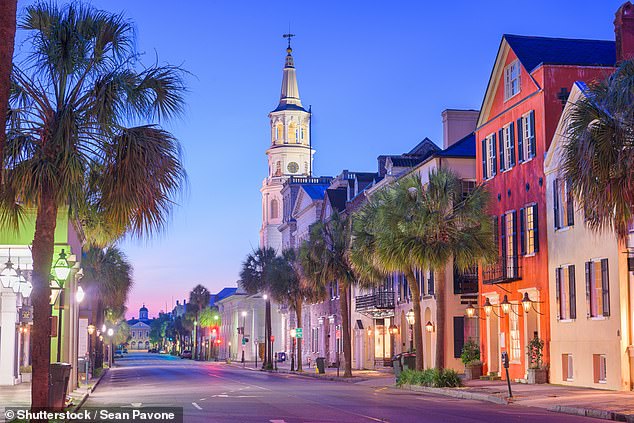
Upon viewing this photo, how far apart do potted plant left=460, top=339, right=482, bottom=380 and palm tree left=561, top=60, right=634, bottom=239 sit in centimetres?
2234

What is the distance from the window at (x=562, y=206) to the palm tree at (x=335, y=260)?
16.5 metres

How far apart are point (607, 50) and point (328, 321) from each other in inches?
1615

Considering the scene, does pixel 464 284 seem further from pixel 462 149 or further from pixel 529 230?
pixel 529 230

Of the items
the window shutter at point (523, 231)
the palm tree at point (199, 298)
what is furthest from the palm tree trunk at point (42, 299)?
the palm tree at point (199, 298)

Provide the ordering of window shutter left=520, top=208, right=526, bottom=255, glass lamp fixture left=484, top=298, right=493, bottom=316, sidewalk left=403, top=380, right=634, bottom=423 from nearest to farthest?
sidewalk left=403, top=380, right=634, bottom=423
window shutter left=520, top=208, right=526, bottom=255
glass lamp fixture left=484, top=298, right=493, bottom=316

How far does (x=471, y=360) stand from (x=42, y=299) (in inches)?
1132

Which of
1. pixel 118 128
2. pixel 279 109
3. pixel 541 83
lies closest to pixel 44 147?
pixel 118 128

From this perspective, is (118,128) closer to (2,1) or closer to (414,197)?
(2,1)

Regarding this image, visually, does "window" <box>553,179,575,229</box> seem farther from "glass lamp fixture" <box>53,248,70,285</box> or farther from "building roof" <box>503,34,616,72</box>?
"glass lamp fixture" <box>53,248,70,285</box>

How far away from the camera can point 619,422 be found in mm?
21062

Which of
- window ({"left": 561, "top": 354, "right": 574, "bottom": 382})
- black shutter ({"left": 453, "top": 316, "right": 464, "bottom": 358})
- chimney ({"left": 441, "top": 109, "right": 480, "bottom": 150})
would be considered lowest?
window ({"left": 561, "top": 354, "right": 574, "bottom": 382})

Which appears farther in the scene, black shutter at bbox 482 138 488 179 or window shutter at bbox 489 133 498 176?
black shutter at bbox 482 138 488 179

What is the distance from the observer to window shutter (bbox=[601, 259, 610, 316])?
103 feet

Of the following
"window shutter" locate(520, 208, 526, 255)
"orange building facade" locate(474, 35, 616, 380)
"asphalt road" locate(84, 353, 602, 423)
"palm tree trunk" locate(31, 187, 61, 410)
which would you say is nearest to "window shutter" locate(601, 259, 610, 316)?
"orange building facade" locate(474, 35, 616, 380)
